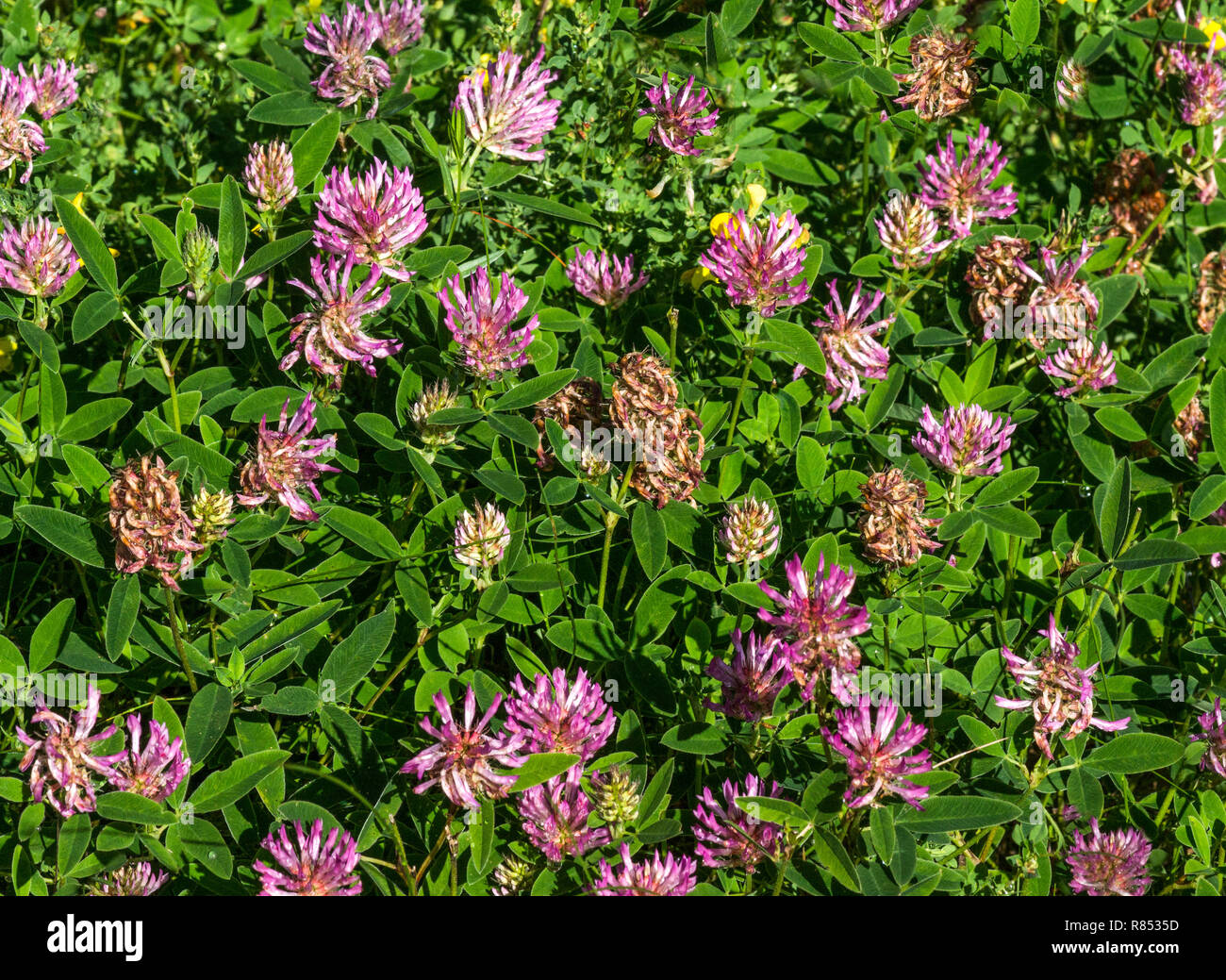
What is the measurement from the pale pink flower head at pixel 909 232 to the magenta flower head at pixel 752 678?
3.91 ft

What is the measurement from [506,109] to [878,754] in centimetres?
175

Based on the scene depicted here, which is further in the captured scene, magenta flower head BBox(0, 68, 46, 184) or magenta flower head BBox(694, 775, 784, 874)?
magenta flower head BBox(0, 68, 46, 184)

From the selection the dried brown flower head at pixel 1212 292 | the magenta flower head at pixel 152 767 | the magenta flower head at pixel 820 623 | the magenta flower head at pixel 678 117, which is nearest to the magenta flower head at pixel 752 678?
the magenta flower head at pixel 820 623

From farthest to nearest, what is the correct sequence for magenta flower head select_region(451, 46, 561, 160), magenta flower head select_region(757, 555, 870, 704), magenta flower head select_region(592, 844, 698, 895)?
magenta flower head select_region(451, 46, 561, 160) < magenta flower head select_region(592, 844, 698, 895) < magenta flower head select_region(757, 555, 870, 704)

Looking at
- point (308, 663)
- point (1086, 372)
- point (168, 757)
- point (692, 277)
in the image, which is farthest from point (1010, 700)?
point (168, 757)

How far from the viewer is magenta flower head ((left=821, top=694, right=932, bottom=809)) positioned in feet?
8.29

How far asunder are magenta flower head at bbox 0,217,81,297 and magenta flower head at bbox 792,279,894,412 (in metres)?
1.81

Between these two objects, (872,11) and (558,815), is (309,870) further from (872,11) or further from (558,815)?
(872,11)

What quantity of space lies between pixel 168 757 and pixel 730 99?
7.95 feet

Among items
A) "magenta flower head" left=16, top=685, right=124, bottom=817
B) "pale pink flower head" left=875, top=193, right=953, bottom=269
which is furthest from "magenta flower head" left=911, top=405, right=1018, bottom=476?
"magenta flower head" left=16, top=685, right=124, bottom=817

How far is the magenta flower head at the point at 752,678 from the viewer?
8.69 ft

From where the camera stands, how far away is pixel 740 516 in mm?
2828

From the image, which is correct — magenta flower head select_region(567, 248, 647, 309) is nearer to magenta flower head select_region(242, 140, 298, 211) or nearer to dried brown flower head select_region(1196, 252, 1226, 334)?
magenta flower head select_region(242, 140, 298, 211)
